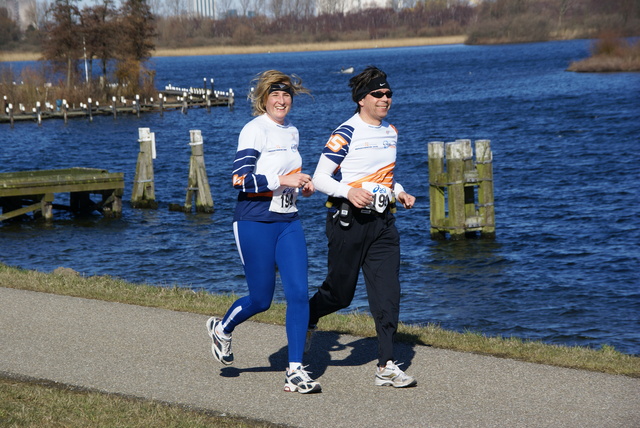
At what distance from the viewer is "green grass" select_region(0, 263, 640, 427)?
544 cm

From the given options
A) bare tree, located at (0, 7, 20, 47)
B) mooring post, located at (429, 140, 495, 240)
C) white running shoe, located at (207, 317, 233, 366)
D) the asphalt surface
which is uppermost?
bare tree, located at (0, 7, 20, 47)

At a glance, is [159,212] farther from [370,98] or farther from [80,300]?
[370,98]

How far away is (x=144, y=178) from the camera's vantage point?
25156 mm

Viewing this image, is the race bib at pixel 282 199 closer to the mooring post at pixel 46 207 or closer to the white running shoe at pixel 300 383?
the white running shoe at pixel 300 383

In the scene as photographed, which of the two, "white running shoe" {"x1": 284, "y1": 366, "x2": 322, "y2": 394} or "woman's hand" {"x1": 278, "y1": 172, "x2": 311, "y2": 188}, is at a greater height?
"woman's hand" {"x1": 278, "y1": 172, "x2": 311, "y2": 188}

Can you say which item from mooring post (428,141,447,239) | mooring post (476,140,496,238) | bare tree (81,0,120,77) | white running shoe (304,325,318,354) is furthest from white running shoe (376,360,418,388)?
bare tree (81,0,120,77)

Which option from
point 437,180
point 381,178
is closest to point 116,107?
point 437,180

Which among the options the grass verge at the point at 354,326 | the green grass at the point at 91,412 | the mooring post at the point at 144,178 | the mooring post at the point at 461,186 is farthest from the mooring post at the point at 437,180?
the green grass at the point at 91,412

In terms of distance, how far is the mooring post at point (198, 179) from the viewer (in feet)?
74.7

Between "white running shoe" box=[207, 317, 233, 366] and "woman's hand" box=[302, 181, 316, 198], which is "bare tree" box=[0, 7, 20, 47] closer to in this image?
"white running shoe" box=[207, 317, 233, 366]

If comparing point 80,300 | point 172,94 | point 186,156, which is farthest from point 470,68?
point 80,300

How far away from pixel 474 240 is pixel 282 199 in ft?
44.8

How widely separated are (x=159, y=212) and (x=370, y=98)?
64.6ft

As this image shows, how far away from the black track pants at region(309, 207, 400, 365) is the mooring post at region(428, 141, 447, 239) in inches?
440
